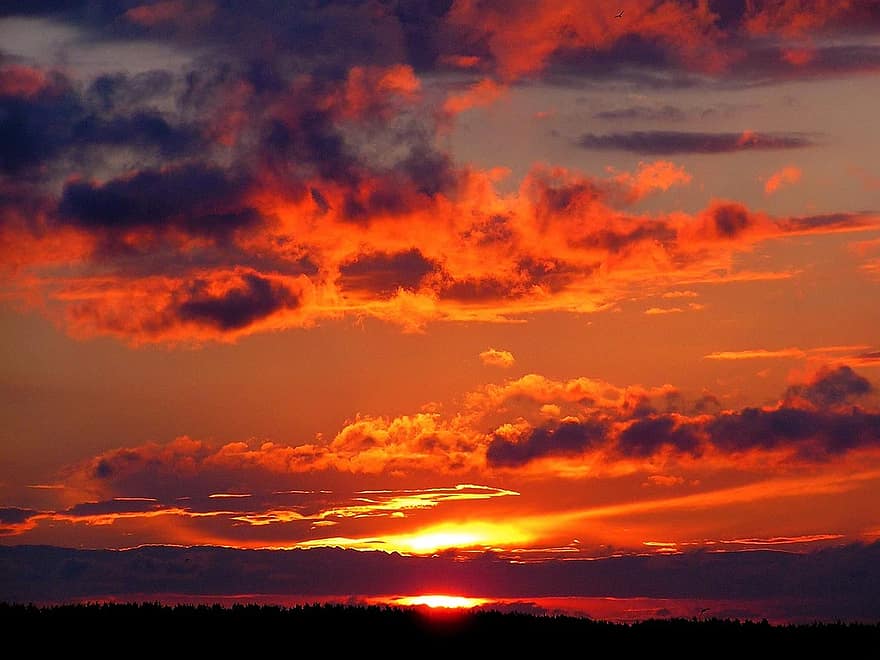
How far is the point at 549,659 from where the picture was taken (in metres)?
90.8

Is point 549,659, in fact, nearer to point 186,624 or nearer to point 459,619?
point 459,619

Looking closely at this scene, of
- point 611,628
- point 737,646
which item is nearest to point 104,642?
point 611,628

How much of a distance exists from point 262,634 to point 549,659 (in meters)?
Result: 14.1

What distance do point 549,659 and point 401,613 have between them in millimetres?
8475

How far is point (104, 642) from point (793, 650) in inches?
1317

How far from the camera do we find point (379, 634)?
305ft

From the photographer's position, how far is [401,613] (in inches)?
3733

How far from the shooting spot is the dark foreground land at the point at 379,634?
90688mm

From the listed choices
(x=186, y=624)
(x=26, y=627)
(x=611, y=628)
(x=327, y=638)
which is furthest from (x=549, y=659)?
(x=26, y=627)

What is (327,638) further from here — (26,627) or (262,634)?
(26,627)

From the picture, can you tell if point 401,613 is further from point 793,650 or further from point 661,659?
point 793,650

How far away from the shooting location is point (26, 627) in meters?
91.3

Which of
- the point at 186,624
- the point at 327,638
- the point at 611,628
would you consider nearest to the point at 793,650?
the point at 611,628

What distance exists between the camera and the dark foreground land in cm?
9069
